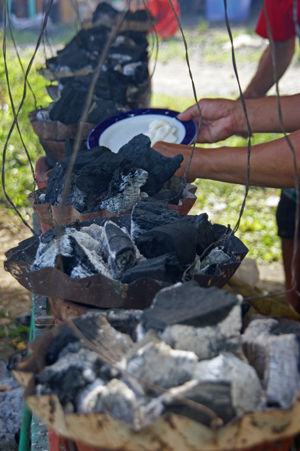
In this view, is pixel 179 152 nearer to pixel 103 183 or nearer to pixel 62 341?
pixel 103 183

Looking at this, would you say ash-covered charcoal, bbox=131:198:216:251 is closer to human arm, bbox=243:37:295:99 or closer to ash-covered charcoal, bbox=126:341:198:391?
ash-covered charcoal, bbox=126:341:198:391

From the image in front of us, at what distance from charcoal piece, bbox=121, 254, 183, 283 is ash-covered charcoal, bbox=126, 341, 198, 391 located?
0.35 metres

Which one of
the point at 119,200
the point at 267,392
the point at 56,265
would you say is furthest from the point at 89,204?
the point at 267,392

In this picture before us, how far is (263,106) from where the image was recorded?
3156 mm

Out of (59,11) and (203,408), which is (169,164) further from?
(59,11)

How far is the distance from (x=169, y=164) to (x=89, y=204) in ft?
1.27

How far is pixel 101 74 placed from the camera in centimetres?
388

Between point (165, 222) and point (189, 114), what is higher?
point (189, 114)

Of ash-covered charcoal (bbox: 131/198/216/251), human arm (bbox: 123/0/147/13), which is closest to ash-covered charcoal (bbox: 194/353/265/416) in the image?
ash-covered charcoal (bbox: 131/198/216/251)

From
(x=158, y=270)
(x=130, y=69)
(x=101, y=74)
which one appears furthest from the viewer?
(x=130, y=69)

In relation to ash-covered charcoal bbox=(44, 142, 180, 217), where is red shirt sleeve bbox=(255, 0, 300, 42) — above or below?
above

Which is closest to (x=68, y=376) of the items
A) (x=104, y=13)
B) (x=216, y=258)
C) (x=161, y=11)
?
(x=216, y=258)

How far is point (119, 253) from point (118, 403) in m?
0.57

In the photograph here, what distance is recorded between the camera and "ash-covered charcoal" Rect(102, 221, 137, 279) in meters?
1.73
